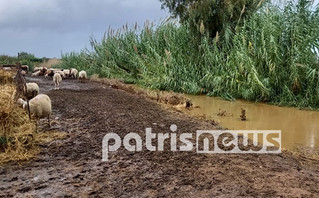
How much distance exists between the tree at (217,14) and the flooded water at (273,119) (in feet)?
11.2

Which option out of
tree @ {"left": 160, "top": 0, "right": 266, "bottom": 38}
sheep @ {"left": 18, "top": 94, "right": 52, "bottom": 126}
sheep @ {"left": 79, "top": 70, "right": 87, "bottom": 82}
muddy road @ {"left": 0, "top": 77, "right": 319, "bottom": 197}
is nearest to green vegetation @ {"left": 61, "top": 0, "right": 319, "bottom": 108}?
tree @ {"left": 160, "top": 0, "right": 266, "bottom": 38}

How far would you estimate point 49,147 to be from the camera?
3.52m

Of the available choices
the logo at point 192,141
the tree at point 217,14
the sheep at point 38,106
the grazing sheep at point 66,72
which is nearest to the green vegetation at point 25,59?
the grazing sheep at point 66,72

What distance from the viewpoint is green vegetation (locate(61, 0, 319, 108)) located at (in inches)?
315

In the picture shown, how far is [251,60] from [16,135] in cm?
677

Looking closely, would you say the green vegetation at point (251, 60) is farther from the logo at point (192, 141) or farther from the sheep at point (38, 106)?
the sheep at point (38, 106)

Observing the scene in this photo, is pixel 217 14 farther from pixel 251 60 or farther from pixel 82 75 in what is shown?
pixel 82 75

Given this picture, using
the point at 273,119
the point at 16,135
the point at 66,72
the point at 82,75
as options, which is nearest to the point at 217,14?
the point at 273,119

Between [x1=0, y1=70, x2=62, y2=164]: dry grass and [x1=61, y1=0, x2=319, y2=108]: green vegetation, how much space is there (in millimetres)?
6015

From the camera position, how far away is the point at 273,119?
244 inches

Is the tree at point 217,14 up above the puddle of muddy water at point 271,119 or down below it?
above

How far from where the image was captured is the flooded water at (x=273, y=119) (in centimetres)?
470

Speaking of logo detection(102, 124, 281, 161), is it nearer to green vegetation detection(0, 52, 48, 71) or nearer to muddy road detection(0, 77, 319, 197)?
muddy road detection(0, 77, 319, 197)

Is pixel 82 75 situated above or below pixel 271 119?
above
